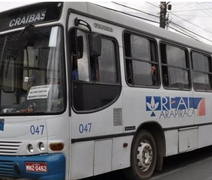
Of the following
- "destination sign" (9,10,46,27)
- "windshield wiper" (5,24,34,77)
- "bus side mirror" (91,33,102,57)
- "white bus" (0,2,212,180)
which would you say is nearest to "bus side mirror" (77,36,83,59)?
"white bus" (0,2,212,180)

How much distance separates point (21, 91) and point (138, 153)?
251 centimetres

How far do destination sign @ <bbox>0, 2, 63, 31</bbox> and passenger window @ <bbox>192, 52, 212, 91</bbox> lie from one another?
4.37 m

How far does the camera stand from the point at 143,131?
6250 mm

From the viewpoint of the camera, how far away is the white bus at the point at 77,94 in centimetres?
457

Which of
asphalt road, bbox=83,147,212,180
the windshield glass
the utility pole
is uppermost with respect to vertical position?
the utility pole

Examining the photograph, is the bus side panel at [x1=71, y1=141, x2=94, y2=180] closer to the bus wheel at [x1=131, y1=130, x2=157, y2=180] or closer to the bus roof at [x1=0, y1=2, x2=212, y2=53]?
the bus wheel at [x1=131, y1=130, x2=157, y2=180]

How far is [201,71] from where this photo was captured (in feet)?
27.5

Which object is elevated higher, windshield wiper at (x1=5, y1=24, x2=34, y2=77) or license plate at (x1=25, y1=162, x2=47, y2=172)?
windshield wiper at (x1=5, y1=24, x2=34, y2=77)

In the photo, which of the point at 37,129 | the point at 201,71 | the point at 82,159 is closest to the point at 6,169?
the point at 37,129

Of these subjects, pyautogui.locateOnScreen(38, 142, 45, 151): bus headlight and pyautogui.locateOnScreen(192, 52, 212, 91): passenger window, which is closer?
pyautogui.locateOnScreen(38, 142, 45, 151): bus headlight

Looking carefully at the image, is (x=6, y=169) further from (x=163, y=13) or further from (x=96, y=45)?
(x=163, y=13)

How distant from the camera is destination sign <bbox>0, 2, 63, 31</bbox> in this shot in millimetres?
4839

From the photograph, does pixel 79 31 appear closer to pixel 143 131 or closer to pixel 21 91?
pixel 21 91

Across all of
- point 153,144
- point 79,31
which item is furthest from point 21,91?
point 153,144
